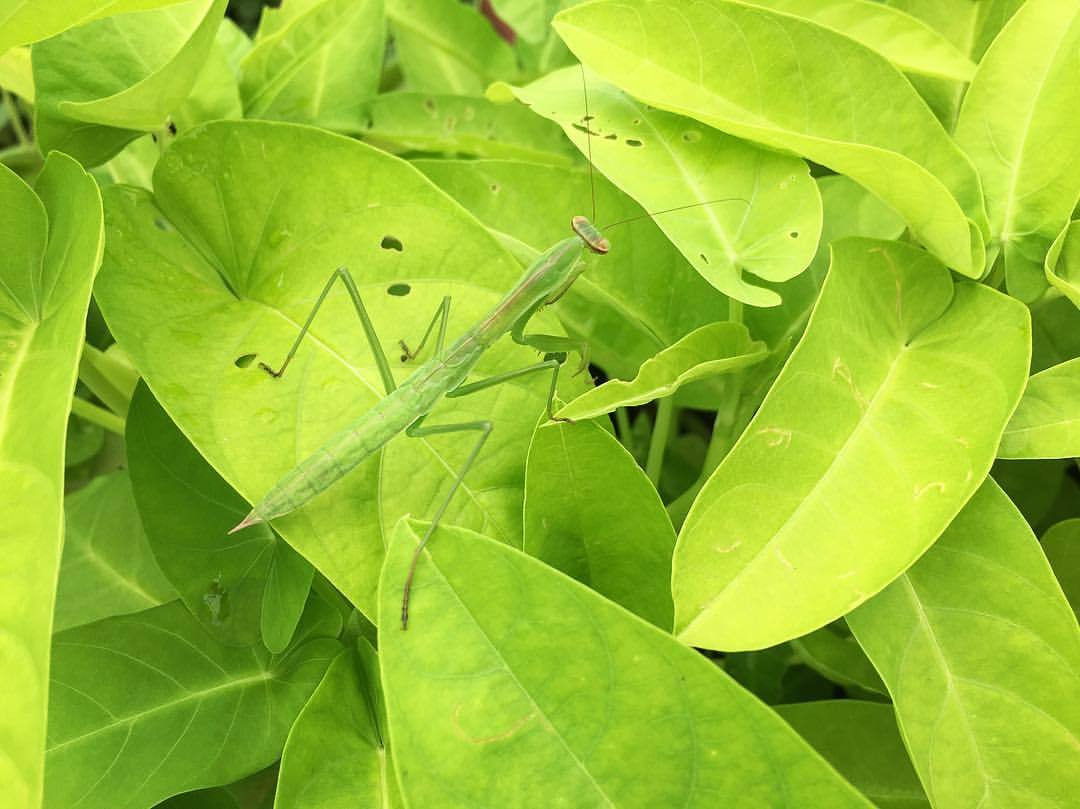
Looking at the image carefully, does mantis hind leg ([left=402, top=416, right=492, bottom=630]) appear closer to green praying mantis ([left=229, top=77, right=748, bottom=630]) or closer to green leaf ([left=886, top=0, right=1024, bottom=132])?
green praying mantis ([left=229, top=77, right=748, bottom=630])

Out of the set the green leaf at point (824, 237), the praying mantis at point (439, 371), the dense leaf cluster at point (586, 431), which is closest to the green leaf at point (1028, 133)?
the dense leaf cluster at point (586, 431)

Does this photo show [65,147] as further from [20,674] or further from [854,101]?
[854,101]

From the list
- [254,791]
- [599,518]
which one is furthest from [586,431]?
[254,791]

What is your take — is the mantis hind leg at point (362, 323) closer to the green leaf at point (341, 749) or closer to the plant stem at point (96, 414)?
the green leaf at point (341, 749)

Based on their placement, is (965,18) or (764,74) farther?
(965,18)

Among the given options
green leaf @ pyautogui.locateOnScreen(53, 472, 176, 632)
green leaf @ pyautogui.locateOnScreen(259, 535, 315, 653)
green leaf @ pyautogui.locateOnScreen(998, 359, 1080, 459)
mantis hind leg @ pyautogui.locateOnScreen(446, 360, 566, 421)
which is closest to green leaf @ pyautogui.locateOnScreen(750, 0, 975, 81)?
green leaf @ pyautogui.locateOnScreen(998, 359, 1080, 459)

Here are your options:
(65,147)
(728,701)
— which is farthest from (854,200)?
(65,147)

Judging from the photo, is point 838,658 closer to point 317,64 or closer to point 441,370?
point 441,370
